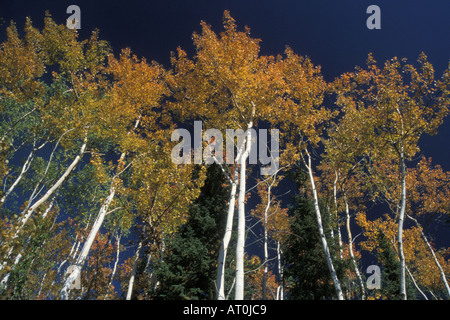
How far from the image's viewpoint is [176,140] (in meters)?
11.6

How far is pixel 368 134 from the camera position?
8.88 m

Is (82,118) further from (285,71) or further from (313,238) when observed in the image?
(313,238)

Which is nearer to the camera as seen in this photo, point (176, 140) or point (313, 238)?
point (176, 140)

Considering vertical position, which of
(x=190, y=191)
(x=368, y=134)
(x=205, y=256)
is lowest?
(x=205, y=256)

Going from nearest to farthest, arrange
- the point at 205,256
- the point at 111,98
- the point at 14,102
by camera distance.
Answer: the point at 205,256
the point at 111,98
the point at 14,102

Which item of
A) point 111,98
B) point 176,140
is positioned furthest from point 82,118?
point 176,140
